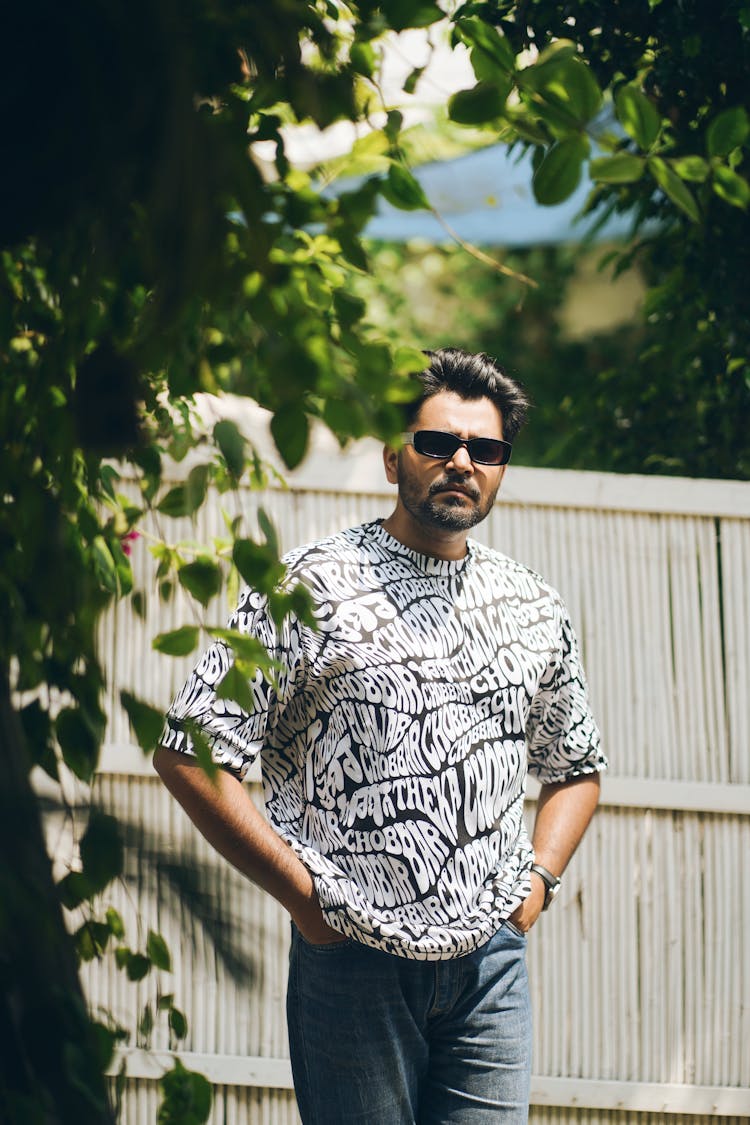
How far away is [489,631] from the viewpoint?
6.80 ft

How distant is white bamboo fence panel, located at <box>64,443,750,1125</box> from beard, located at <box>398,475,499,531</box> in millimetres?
833

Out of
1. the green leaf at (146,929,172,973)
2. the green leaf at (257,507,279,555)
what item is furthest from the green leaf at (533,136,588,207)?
the green leaf at (146,929,172,973)

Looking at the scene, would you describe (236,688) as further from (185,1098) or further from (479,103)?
(479,103)

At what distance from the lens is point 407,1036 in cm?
187

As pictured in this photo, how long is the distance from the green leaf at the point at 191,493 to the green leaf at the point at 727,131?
20.9 inches

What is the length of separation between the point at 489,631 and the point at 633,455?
1.63 metres

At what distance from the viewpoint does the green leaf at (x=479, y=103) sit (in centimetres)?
100

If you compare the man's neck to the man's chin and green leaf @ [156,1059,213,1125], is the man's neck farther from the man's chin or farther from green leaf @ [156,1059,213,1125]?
green leaf @ [156,1059,213,1125]

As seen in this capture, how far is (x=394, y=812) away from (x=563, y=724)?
0.52 metres

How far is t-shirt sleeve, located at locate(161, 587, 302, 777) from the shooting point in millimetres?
1887

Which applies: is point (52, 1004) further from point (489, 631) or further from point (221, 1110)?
point (221, 1110)

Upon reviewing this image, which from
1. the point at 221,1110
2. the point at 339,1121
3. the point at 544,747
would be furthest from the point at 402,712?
the point at 221,1110

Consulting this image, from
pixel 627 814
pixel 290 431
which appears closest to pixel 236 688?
pixel 290 431

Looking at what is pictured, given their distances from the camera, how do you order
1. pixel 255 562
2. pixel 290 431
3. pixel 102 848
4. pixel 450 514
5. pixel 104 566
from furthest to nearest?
pixel 450 514, pixel 104 566, pixel 255 562, pixel 290 431, pixel 102 848
